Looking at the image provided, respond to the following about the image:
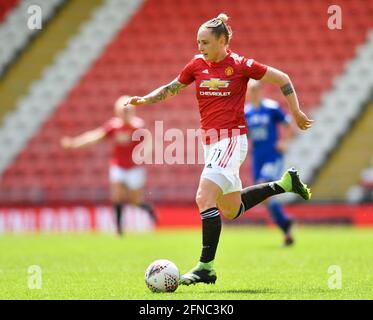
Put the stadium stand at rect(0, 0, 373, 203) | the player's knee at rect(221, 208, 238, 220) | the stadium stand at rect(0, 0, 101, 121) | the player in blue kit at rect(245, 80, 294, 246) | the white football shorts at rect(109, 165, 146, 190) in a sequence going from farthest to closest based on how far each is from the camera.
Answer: the stadium stand at rect(0, 0, 101, 121) < the stadium stand at rect(0, 0, 373, 203) < the white football shorts at rect(109, 165, 146, 190) < the player in blue kit at rect(245, 80, 294, 246) < the player's knee at rect(221, 208, 238, 220)

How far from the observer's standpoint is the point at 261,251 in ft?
38.9

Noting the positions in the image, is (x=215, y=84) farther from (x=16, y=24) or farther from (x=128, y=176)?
(x=16, y=24)

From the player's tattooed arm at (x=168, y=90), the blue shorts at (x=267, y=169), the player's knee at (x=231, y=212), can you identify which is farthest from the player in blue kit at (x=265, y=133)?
the player's tattooed arm at (x=168, y=90)

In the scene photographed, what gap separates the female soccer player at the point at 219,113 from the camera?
7.69 m

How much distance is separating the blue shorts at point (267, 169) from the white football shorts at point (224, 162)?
5.22 m

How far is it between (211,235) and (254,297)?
0.97 metres

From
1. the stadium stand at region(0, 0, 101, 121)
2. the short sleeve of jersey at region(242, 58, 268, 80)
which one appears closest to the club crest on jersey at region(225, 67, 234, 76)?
the short sleeve of jersey at region(242, 58, 268, 80)

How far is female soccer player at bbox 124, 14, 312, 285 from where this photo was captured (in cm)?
769

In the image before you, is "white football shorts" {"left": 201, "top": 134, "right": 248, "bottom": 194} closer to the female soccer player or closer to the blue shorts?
the female soccer player

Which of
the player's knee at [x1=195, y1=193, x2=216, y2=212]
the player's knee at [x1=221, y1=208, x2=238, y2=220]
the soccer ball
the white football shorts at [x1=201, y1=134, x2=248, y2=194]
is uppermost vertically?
the white football shorts at [x1=201, y1=134, x2=248, y2=194]

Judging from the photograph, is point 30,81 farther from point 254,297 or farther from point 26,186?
point 254,297

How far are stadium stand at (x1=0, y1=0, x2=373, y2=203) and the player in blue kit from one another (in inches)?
236
